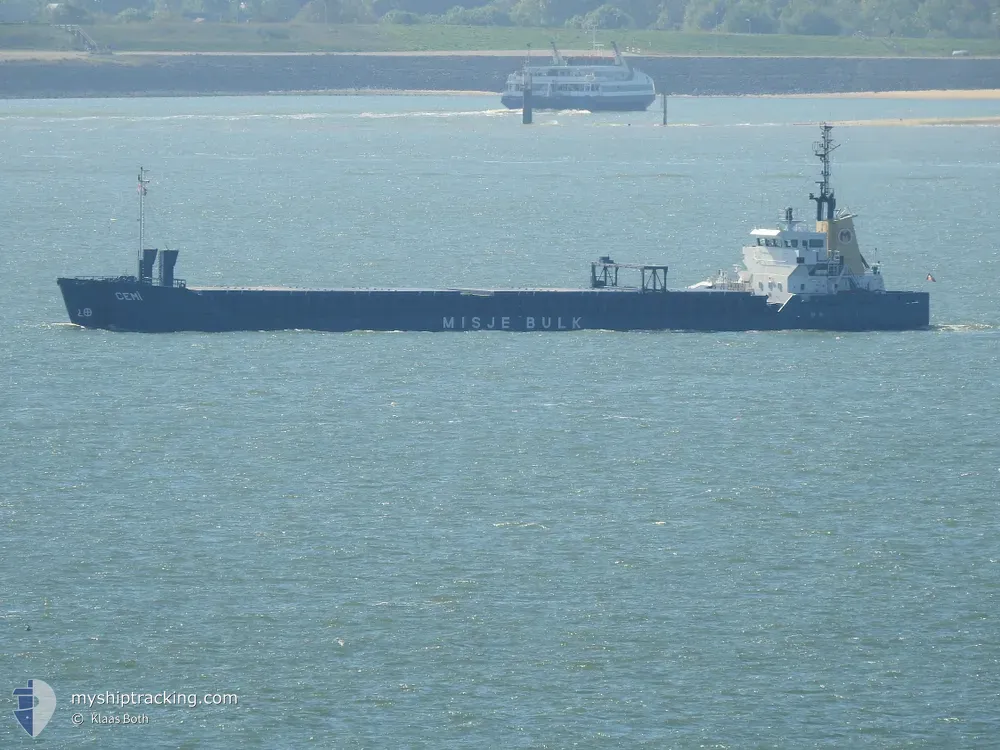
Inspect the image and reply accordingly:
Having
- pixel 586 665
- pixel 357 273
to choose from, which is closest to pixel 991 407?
pixel 586 665

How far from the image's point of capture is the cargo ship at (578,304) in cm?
9350

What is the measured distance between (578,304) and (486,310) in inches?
176

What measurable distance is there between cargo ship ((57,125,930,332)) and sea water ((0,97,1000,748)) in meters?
1.10

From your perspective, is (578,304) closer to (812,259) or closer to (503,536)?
(812,259)

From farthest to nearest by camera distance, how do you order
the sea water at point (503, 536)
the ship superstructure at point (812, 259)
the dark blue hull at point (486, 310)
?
the dark blue hull at point (486, 310)
the ship superstructure at point (812, 259)
the sea water at point (503, 536)

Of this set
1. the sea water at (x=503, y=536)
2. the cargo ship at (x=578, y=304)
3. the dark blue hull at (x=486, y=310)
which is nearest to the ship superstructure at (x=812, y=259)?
the cargo ship at (x=578, y=304)

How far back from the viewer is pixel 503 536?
57719 millimetres

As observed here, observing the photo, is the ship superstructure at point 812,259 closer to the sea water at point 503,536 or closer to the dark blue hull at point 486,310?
the dark blue hull at point 486,310

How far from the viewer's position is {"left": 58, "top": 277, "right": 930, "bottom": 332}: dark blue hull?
93750 millimetres

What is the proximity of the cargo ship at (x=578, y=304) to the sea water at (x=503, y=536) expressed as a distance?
1099mm

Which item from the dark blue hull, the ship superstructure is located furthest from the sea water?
the ship superstructure

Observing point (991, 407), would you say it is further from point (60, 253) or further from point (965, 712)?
point (60, 253)

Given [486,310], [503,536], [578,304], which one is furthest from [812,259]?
[503,536]

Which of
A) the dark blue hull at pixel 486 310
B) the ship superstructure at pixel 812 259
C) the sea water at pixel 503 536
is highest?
the ship superstructure at pixel 812 259
